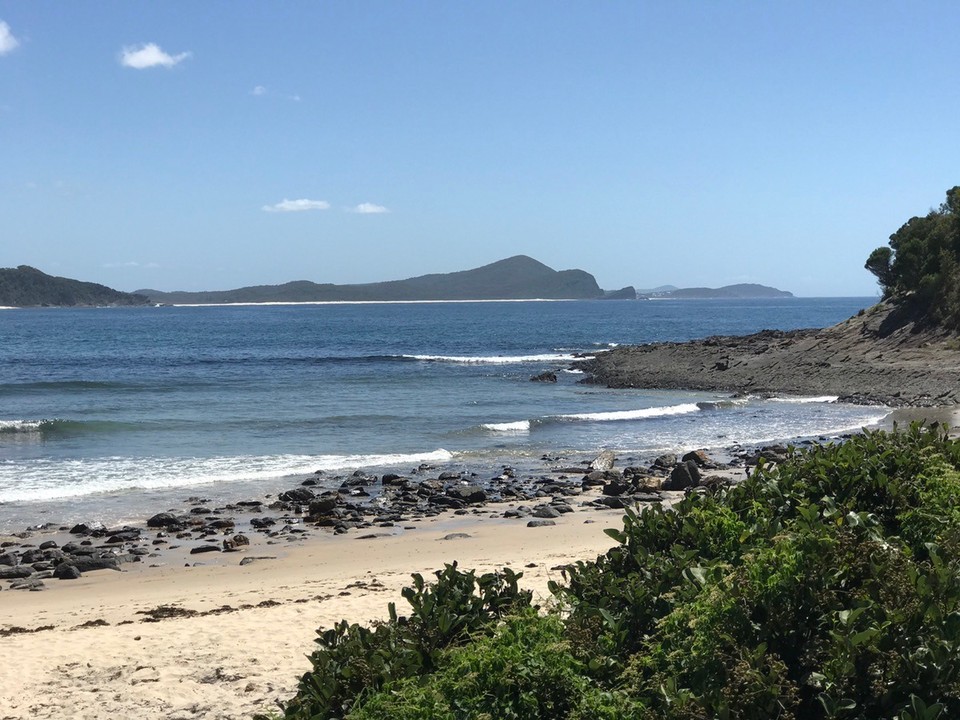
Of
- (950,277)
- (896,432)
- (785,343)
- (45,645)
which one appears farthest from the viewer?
(785,343)

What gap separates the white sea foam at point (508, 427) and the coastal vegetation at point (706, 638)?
2433 centimetres

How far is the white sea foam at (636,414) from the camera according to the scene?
33.1 meters

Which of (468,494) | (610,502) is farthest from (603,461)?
(468,494)

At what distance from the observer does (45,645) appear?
9.77m

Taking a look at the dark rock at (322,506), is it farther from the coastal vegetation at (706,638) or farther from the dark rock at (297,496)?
the coastal vegetation at (706,638)

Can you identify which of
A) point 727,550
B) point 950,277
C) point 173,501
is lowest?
point 173,501

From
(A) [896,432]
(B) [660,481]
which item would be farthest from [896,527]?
(B) [660,481]

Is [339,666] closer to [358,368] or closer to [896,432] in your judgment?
[896,432]

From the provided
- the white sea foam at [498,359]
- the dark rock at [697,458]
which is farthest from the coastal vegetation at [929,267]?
the dark rock at [697,458]

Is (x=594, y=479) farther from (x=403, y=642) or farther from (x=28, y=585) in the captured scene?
(x=403, y=642)

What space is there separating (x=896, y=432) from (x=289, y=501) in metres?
13.5

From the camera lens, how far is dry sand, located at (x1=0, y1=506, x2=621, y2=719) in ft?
27.2

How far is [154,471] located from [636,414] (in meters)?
17.2

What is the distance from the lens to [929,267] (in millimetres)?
44312
